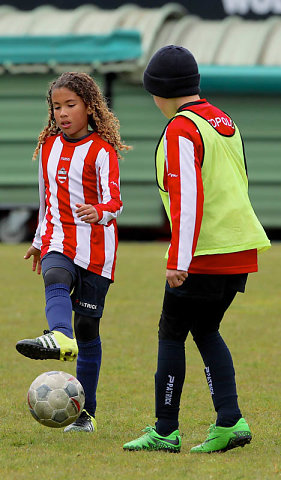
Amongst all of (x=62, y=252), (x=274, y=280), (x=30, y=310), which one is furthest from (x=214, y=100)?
(x=62, y=252)

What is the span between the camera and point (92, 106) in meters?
5.18

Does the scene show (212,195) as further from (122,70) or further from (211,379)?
(122,70)

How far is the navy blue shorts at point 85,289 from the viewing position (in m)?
4.98

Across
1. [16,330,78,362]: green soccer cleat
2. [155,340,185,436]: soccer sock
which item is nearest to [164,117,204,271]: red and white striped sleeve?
[155,340,185,436]: soccer sock

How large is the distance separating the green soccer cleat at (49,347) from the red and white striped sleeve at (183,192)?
622mm

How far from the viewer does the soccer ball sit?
4664 mm

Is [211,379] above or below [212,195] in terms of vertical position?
below

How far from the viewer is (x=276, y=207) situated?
1809 centimetres

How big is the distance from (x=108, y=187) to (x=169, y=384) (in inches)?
42.0

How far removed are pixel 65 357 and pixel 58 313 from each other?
0.35m

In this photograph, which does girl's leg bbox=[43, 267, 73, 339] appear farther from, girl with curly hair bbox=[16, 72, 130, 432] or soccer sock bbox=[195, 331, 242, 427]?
soccer sock bbox=[195, 331, 242, 427]

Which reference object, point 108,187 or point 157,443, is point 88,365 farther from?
point 108,187

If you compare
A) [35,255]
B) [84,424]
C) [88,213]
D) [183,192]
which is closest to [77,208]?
[88,213]

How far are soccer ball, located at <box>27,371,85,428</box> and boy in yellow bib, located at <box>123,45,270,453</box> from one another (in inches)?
14.0
